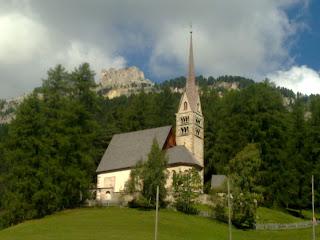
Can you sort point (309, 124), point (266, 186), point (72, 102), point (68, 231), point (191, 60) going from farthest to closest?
point (191, 60), point (309, 124), point (266, 186), point (72, 102), point (68, 231)

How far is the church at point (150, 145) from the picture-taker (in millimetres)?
91125

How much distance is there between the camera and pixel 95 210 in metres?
73.9

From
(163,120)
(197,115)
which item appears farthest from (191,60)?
(163,120)

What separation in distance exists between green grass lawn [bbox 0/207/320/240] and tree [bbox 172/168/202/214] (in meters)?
2.10

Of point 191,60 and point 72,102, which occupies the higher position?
point 191,60

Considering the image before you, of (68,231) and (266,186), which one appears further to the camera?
(266,186)

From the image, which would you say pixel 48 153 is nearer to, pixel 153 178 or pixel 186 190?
pixel 153 178

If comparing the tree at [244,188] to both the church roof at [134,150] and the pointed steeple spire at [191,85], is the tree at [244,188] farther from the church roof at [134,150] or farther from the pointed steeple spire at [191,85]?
the pointed steeple spire at [191,85]

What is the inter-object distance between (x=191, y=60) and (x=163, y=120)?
55.9 feet

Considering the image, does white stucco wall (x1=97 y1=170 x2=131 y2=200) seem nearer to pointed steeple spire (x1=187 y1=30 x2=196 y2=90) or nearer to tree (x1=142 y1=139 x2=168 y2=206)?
tree (x1=142 y1=139 x2=168 y2=206)

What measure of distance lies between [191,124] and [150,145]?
725 centimetres

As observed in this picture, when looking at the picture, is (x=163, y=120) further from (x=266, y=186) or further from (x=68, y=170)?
(x=68, y=170)

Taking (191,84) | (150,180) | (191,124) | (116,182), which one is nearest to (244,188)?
(150,180)

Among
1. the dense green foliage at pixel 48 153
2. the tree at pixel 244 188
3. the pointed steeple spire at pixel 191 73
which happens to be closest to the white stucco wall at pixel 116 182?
the dense green foliage at pixel 48 153
